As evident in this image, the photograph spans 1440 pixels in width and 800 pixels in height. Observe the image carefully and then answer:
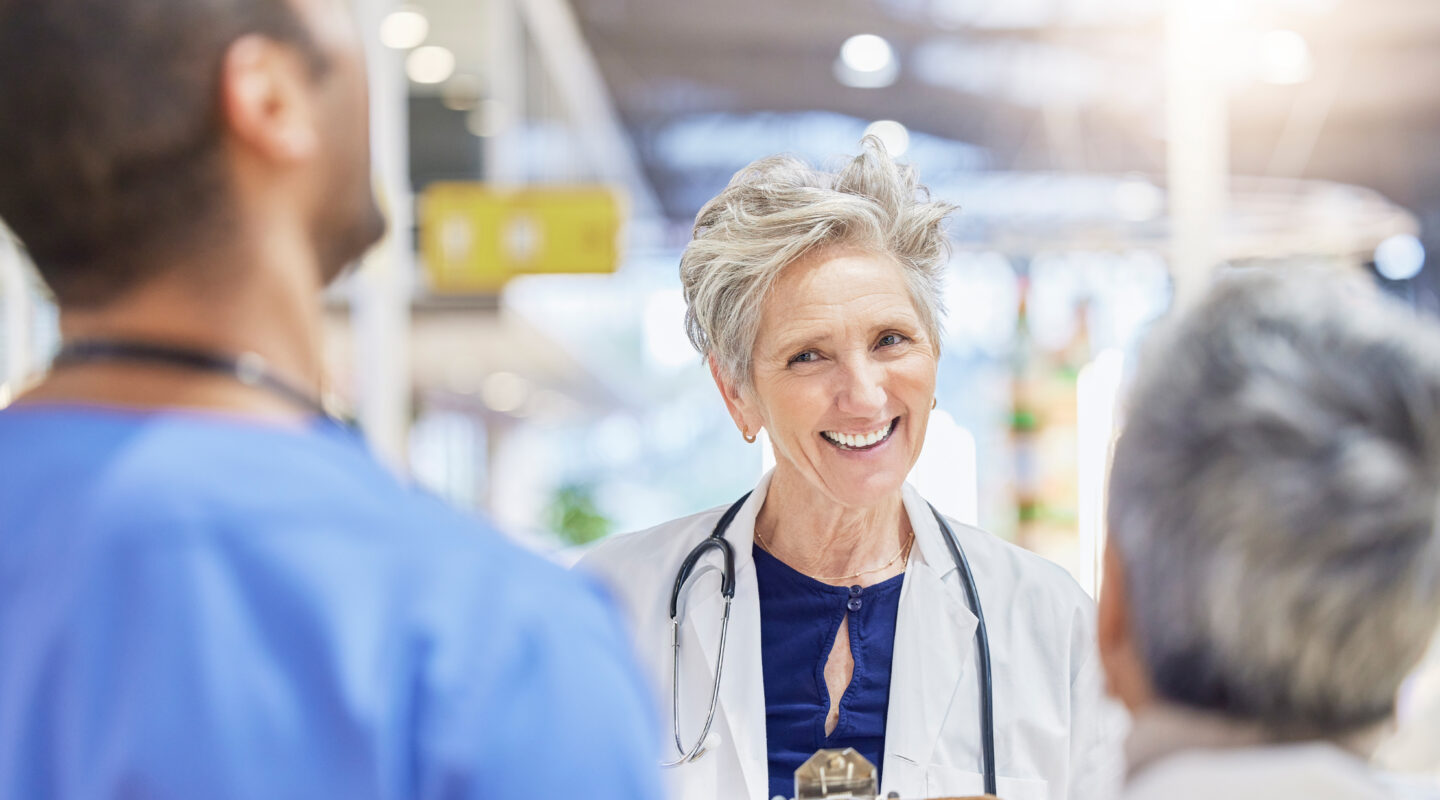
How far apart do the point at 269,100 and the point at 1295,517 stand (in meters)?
0.67

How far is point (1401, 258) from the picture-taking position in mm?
19234

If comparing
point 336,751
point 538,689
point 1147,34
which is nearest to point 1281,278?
point 538,689

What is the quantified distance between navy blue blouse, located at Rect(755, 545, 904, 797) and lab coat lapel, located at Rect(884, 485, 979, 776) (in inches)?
1.3

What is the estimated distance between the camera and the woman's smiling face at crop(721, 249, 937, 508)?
1.87 meters

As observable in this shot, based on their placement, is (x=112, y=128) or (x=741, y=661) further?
(x=741, y=661)

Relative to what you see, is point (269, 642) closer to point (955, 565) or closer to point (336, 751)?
point (336, 751)

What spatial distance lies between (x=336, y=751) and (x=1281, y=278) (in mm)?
686

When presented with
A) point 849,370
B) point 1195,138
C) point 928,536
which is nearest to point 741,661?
point 928,536

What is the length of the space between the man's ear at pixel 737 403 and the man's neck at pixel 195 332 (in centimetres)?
125

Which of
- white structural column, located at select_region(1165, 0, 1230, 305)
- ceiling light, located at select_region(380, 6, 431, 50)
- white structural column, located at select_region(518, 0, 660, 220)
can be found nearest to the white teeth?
white structural column, located at select_region(1165, 0, 1230, 305)

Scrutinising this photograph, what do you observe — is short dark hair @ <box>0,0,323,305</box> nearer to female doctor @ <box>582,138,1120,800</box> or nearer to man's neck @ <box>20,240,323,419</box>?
man's neck @ <box>20,240,323,419</box>

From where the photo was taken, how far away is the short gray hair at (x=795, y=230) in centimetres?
187

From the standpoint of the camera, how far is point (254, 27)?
759mm

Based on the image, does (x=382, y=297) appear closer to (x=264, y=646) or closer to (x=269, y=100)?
(x=269, y=100)
